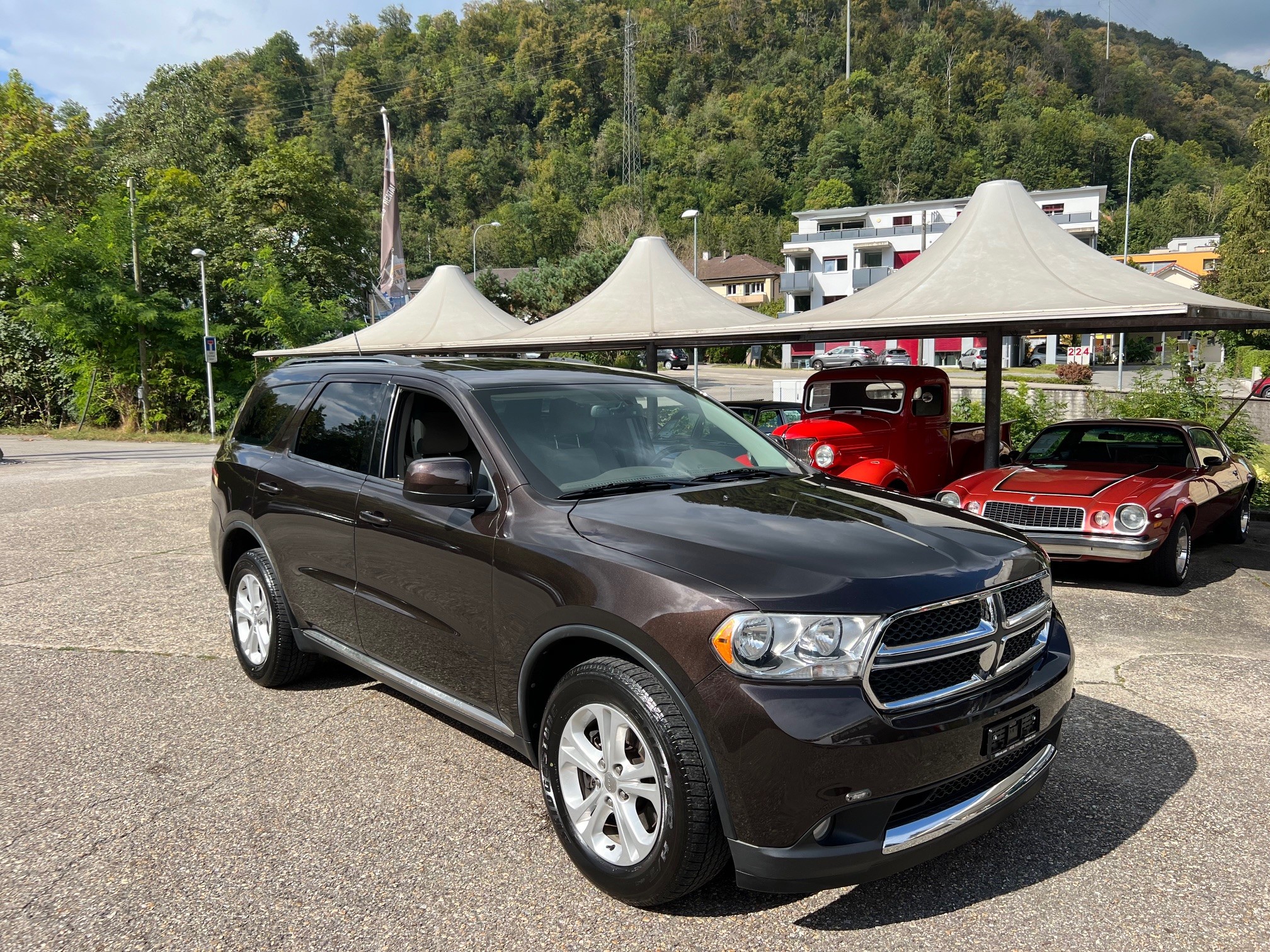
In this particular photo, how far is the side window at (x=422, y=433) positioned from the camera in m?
3.87

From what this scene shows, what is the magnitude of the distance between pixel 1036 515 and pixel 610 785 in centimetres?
566

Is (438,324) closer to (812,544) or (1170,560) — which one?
(1170,560)

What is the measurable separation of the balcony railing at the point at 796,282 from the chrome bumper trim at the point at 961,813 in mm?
66429

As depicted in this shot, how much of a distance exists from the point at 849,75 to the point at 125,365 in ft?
384

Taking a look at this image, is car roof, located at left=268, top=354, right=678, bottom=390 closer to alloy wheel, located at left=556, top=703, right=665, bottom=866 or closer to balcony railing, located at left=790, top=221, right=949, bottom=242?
alloy wheel, located at left=556, top=703, right=665, bottom=866

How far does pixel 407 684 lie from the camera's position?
3.96 metres

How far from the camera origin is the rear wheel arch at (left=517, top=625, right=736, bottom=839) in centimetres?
261

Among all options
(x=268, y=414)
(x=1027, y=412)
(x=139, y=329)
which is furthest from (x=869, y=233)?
(x=268, y=414)

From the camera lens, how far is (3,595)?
24.7 ft

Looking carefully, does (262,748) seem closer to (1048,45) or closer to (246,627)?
(246,627)

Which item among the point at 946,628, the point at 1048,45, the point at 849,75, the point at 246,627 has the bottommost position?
the point at 246,627

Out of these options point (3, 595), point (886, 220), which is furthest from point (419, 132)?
point (3, 595)

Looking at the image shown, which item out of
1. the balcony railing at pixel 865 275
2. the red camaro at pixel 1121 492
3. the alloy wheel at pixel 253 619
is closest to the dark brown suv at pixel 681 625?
the alloy wheel at pixel 253 619

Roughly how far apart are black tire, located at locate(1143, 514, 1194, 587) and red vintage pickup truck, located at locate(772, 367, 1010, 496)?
2488 mm
